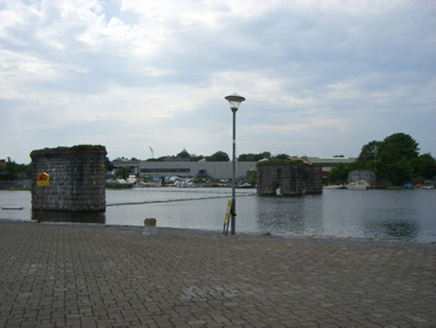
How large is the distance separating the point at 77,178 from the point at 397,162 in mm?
86016

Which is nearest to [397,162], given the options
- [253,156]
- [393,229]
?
[393,229]

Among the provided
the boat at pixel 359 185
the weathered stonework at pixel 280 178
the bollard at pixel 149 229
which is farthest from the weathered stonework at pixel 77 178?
the boat at pixel 359 185

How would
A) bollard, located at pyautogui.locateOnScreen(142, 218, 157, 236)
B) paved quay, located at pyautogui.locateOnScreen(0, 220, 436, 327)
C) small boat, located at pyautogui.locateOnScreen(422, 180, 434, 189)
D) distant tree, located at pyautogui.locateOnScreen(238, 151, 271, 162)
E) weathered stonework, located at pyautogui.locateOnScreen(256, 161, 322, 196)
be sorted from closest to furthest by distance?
paved quay, located at pyautogui.locateOnScreen(0, 220, 436, 327) → bollard, located at pyautogui.locateOnScreen(142, 218, 157, 236) → weathered stonework, located at pyautogui.locateOnScreen(256, 161, 322, 196) → small boat, located at pyautogui.locateOnScreen(422, 180, 434, 189) → distant tree, located at pyautogui.locateOnScreen(238, 151, 271, 162)

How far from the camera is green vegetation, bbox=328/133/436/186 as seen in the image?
9912 centimetres

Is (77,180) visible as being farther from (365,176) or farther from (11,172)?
(11,172)

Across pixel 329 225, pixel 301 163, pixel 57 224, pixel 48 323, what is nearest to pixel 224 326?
pixel 48 323

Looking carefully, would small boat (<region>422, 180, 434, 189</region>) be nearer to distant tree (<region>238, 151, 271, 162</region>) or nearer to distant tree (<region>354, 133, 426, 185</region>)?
distant tree (<region>354, 133, 426, 185</region>)

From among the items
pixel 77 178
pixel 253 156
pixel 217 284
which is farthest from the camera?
pixel 253 156

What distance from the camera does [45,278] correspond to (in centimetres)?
791

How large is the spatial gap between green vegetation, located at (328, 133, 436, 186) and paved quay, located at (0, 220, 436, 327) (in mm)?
A: 93729

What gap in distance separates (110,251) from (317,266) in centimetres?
543

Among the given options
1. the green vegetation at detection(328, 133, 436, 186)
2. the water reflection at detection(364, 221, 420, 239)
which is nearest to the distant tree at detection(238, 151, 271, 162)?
the green vegetation at detection(328, 133, 436, 186)

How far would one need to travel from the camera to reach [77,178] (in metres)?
31.9

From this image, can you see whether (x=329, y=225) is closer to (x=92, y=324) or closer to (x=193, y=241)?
(x=193, y=241)
